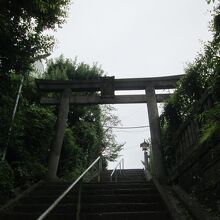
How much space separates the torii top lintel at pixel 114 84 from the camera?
34.0ft

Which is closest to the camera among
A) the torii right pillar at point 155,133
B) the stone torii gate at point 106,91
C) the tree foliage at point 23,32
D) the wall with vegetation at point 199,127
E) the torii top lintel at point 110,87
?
the wall with vegetation at point 199,127

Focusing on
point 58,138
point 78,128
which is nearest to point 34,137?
point 58,138

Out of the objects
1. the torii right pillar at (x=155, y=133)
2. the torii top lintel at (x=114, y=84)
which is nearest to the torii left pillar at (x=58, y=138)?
the torii top lintel at (x=114, y=84)

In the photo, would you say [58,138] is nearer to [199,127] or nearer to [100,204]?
[100,204]

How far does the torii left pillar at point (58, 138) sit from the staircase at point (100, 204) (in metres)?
1.92

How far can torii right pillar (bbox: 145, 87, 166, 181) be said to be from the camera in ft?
27.8

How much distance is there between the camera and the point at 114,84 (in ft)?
34.4

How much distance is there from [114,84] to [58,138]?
2.92 meters

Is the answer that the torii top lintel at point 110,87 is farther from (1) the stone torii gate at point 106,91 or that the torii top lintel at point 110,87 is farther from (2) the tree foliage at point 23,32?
(2) the tree foliage at point 23,32

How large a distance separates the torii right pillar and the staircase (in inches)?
64.6

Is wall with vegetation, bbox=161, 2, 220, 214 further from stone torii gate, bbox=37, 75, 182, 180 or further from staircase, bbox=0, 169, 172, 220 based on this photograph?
stone torii gate, bbox=37, 75, 182, 180

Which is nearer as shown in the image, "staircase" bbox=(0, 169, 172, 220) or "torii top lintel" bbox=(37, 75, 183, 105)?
"staircase" bbox=(0, 169, 172, 220)

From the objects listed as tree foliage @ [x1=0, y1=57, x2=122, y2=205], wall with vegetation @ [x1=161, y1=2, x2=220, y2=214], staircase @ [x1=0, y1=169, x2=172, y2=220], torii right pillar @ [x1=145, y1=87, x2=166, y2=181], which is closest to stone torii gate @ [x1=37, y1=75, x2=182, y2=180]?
torii right pillar @ [x1=145, y1=87, x2=166, y2=181]

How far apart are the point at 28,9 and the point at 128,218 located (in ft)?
19.0
